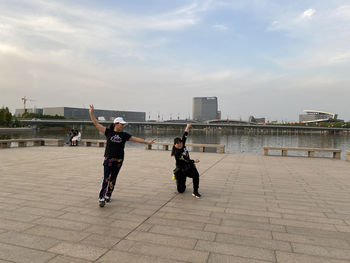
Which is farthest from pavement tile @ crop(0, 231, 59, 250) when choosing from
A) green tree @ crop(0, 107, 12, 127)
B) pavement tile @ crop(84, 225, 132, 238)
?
green tree @ crop(0, 107, 12, 127)

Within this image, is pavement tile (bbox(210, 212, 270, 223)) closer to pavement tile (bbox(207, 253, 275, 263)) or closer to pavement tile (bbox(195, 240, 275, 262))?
pavement tile (bbox(195, 240, 275, 262))

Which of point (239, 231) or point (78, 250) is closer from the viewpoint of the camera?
point (78, 250)

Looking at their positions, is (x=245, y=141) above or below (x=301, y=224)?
below

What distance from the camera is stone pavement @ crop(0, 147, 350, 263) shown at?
3.27 meters

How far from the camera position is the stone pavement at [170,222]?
3.27m

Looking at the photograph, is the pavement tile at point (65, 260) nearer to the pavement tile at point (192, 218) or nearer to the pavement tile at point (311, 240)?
the pavement tile at point (192, 218)

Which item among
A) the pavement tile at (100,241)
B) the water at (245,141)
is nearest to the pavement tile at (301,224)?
the pavement tile at (100,241)

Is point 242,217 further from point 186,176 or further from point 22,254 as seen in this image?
point 22,254

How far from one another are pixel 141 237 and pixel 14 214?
97.4 inches

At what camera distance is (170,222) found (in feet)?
14.4

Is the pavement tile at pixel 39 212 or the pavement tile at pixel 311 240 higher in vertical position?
the pavement tile at pixel 39 212

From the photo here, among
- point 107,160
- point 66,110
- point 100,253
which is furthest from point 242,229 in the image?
point 66,110

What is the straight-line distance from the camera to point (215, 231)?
404 centimetres

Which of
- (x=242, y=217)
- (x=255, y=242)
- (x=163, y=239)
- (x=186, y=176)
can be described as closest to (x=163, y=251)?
(x=163, y=239)
